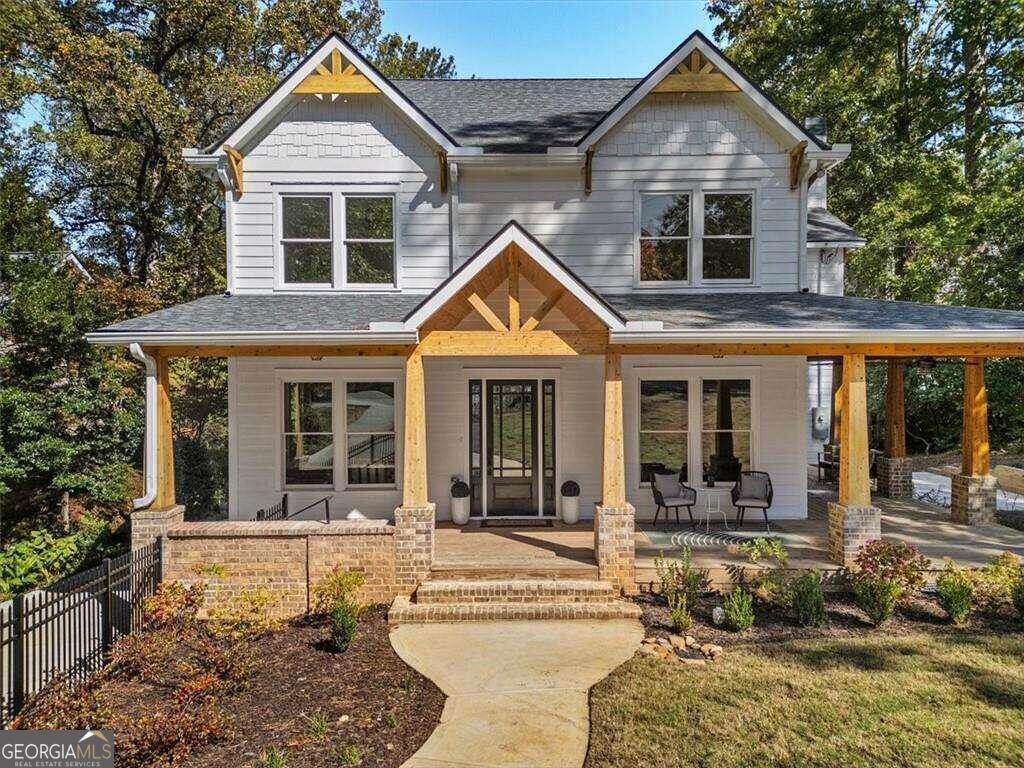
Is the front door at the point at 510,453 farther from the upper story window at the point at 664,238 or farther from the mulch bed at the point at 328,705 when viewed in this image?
the mulch bed at the point at 328,705

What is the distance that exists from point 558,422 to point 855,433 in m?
4.41

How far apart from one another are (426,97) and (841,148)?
8112 millimetres

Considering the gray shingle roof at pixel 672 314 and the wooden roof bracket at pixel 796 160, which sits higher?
the wooden roof bracket at pixel 796 160

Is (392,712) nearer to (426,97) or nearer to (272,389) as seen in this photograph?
(272,389)

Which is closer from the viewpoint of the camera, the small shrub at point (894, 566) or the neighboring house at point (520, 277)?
the small shrub at point (894, 566)

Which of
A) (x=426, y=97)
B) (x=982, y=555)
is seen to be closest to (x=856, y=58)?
(x=426, y=97)

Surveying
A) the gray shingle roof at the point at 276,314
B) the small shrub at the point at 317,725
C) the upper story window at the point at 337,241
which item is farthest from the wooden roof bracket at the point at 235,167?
the small shrub at the point at 317,725

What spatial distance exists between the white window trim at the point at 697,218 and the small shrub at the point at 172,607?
8.11 meters

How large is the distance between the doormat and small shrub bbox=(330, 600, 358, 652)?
3.49m

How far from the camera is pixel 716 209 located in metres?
10.1

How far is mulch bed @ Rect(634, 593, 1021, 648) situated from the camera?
630cm

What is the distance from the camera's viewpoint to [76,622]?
6480mm

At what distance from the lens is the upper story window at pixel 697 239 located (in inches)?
394

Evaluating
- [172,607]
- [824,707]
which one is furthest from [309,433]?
[824,707]
